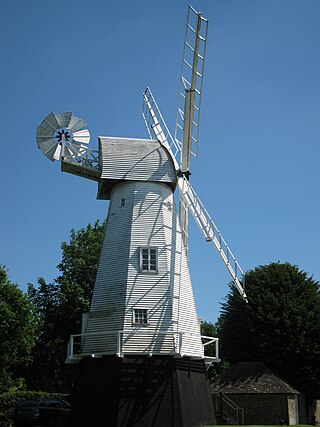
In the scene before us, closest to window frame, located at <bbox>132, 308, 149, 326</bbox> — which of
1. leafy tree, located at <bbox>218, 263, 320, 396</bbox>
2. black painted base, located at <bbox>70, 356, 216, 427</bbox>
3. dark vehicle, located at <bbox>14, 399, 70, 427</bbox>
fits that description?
black painted base, located at <bbox>70, 356, 216, 427</bbox>

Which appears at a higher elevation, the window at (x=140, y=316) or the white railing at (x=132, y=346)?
the window at (x=140, y=316)

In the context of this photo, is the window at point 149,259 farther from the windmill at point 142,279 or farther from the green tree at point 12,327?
the green tree at point 12,327

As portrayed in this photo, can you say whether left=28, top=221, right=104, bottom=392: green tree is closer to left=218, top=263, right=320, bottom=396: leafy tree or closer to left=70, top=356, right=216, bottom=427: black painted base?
left=218, top=263, right=320, bottom=396: leafy tree

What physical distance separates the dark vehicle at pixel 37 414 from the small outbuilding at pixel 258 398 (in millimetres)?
8311

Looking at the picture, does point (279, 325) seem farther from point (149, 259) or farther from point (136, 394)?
point (136, 394)

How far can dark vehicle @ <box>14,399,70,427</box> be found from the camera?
25375mm

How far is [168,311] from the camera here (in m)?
21.9

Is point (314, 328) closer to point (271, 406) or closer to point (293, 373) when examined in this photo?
point (293, 373)

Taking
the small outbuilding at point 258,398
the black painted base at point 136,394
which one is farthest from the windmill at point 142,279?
the small outbuilding at point 258,398

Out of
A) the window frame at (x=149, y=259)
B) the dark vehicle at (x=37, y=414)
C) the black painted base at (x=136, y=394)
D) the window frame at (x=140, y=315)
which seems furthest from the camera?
the dark vehicle at (x=37, y=414)

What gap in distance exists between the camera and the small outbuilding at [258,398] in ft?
96.2

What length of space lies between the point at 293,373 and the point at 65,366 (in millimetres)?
17160

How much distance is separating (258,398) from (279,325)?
681 centimetres

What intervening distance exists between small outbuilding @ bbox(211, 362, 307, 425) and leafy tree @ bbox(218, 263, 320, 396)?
345cm
